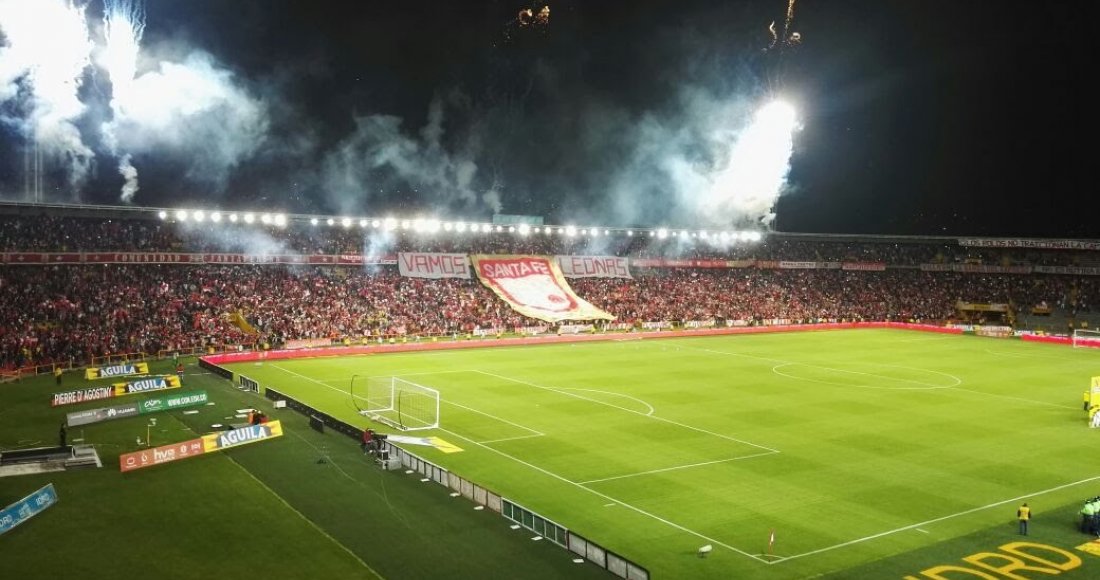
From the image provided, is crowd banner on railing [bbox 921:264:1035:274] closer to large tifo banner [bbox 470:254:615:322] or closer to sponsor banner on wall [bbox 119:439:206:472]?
large tifo banner [bbox 470:254:615:322]

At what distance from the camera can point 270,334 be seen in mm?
49844

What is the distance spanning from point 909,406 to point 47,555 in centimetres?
2996

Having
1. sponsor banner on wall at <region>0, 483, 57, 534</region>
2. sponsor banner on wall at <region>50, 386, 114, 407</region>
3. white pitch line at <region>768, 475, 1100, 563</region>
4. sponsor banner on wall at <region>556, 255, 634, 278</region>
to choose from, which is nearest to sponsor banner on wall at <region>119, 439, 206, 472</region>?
sponsor banner on wall at <region>0, 483, 57, 534</region>

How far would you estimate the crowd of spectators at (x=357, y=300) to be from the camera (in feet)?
144

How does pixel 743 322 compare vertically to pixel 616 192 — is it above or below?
below

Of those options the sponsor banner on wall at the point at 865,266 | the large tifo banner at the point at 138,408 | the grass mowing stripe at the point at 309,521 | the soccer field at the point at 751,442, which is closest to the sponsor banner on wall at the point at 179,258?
the soccer field at the point at 751,442

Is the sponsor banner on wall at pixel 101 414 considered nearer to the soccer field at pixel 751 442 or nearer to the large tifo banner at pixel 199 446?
the large tifo banner at pixel 199 446

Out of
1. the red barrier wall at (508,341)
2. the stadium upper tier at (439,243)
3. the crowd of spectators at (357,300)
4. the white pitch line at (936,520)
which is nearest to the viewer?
the white pitch line at (936,520)

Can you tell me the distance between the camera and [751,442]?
2672cm

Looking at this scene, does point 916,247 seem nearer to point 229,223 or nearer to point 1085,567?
point 229,223

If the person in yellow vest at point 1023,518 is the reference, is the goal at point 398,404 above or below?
Answer: above

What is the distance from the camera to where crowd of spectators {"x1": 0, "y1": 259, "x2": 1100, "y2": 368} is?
4391cm

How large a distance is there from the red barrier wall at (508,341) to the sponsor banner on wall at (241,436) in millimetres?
18348

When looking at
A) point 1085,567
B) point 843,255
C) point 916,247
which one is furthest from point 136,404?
point 916,247
